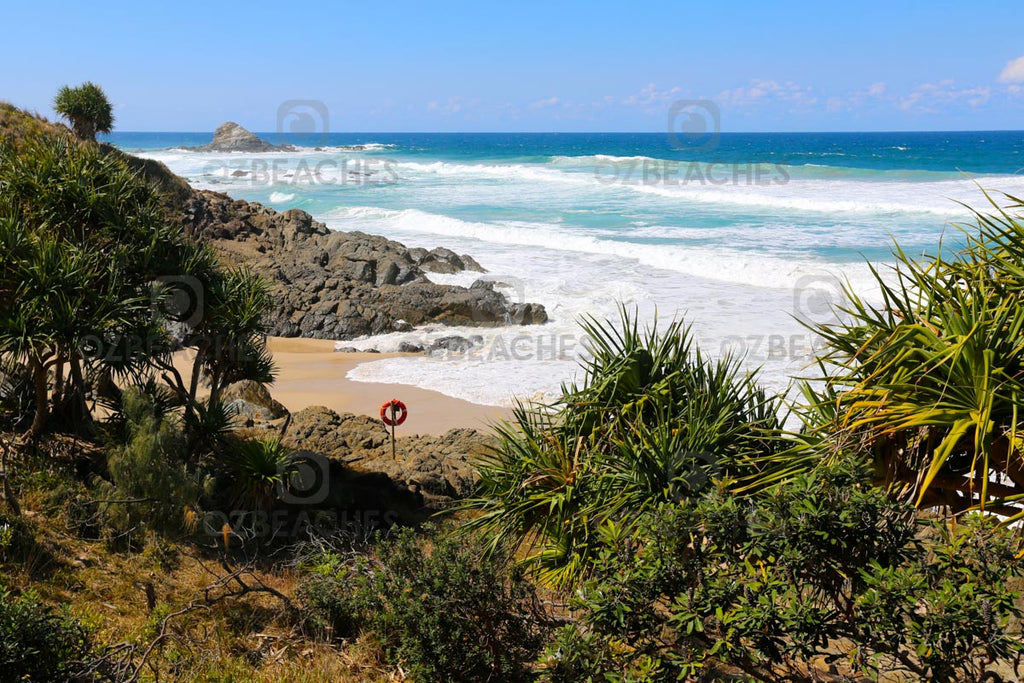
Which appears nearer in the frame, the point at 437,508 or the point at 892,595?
the point at 892,595

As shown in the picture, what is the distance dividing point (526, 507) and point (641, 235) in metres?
29.9

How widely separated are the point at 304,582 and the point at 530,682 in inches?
94.0

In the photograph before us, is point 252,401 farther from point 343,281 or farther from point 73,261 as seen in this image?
point 343,281

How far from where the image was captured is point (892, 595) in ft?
12.8

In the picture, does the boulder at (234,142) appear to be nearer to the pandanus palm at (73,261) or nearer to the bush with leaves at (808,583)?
the pandanus palm at (73,261)

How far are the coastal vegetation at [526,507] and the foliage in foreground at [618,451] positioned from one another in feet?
0.09

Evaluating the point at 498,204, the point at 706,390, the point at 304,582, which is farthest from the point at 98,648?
the point at 498,204

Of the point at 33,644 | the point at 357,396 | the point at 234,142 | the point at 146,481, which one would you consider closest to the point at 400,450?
the point at 357,396

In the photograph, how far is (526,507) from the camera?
6.62 metres

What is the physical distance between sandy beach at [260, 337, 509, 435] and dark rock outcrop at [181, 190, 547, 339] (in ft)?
7.54

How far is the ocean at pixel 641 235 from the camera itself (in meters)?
19.1

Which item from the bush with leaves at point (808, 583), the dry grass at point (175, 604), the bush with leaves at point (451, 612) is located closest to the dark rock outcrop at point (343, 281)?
the dry grass at point (175, 604)

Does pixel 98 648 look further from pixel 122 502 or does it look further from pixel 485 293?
pixel 485 293

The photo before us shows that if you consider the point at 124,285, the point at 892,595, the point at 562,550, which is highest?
the point at 124,285
